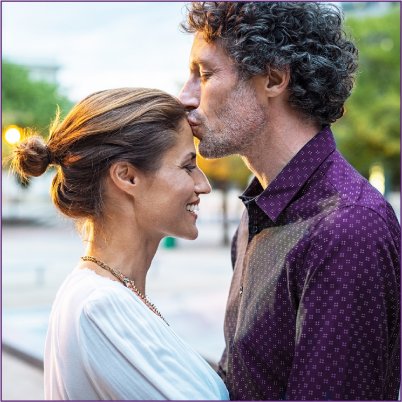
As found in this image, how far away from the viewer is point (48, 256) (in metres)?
18.7

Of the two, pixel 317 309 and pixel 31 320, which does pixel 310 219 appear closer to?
pixel 317 309

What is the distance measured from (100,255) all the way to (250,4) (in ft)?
2.53

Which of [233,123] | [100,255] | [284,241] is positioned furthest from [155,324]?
[233,123]

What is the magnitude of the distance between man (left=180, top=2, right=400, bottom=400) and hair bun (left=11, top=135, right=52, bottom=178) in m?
0.40

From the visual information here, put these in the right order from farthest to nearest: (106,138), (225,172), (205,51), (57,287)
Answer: (225,172)
(57,287)
(205,51)
(106,138)

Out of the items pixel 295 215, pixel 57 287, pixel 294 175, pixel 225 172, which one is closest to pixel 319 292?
pixel 295 215

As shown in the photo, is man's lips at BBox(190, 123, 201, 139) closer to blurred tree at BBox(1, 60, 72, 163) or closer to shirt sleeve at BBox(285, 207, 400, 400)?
shirt sleeve at BBox(285, 207, 400, 400)

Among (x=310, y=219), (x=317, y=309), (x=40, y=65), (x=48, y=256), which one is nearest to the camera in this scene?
(x=317, y=309)

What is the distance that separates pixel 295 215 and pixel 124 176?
441 mm

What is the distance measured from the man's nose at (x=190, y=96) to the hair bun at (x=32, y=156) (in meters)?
0.39

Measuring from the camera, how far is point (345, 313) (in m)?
1.65

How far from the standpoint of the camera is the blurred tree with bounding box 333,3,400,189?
22.1 metres

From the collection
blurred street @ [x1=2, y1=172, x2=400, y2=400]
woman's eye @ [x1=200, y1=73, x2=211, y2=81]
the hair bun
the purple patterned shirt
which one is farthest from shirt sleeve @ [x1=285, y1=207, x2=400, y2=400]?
blurred street @ [x1=2, y1=172, x2=400, y2=400]

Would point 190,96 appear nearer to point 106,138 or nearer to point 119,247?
point 106,138
